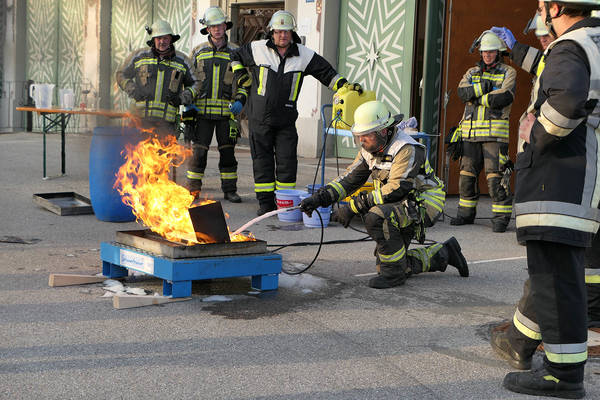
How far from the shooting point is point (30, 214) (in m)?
8.91

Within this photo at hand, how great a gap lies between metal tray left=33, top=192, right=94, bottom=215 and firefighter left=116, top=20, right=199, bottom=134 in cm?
132

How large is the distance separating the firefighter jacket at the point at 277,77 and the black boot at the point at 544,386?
5.73 metres

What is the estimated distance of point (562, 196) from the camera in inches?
150

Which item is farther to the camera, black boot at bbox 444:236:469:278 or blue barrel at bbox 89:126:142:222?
blue barrel at bbox 89:126:142:222

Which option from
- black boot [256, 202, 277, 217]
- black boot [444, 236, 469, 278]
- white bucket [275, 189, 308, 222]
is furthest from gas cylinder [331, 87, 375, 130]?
black boot [444, 236, 469, 278]

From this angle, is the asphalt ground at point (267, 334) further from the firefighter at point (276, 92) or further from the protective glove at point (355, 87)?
the protective glove at point (355, 87)

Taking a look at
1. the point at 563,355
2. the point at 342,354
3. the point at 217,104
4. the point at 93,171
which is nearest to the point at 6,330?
the point at 342,354

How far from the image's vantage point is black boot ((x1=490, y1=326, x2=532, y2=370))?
425 centimetres

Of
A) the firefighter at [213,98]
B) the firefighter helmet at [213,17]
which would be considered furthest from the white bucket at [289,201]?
the firefighter helmet at [213,17]

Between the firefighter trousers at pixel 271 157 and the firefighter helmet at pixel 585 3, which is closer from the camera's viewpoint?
the firefighter helmet at pixel 585 3

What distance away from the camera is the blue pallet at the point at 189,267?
17.5 feet

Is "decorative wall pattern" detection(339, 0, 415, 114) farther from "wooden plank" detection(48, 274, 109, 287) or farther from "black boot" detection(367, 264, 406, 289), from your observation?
"wooden plank" detection(48, 274, 109, 287)

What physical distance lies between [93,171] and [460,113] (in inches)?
207

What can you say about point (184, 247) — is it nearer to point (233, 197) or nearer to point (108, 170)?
point (108, 170)
